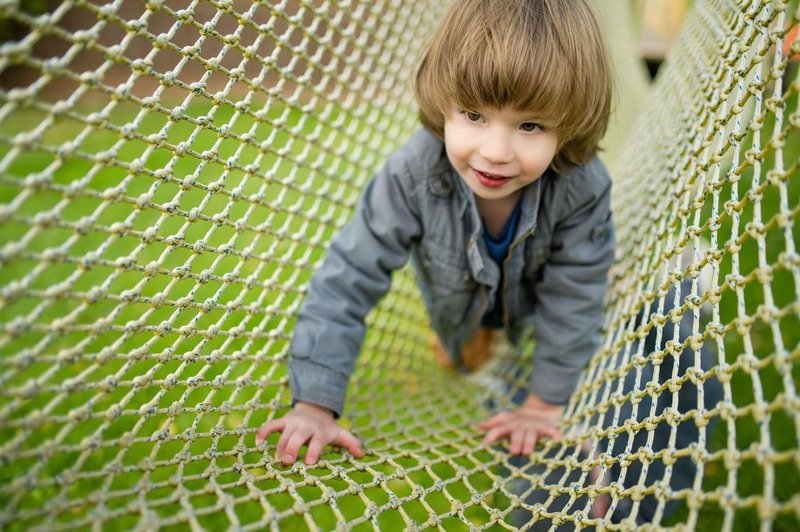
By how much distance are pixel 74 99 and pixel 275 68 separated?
43 centimetres

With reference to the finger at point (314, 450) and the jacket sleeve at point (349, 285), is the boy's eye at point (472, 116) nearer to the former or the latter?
the jacket sleeve at point (349, 285)

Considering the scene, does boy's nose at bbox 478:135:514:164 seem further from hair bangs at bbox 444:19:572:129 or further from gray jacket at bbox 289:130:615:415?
gray jacket at bbox 289:130:615:415

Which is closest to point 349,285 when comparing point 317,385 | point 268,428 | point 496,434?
point 317,385

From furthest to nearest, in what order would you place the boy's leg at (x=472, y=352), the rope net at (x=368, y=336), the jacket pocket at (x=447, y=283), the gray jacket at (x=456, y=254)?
the boy's leg at (x=472, y=352), the jacket pocket at (x=447, y=283), the gray jacket at (x=456, y=254), the rope net at (x=368, y=336)

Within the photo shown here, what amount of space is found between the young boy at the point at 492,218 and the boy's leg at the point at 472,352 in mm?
147

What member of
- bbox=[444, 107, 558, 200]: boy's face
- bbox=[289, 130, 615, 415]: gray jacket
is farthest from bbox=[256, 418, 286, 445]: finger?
bbox=[444, 107, 558, 200]: boy's face

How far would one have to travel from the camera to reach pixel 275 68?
1.04 metres

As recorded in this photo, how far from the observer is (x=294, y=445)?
91cm

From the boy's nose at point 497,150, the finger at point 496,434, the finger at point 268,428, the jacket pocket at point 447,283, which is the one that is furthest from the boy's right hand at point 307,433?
the boy's nose at point 497,150

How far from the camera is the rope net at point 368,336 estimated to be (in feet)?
2.15

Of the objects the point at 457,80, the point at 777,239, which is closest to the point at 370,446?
the point at 457,80

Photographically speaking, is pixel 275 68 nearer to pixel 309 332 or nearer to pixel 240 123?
pixel 309 332

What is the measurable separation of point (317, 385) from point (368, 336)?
20.6 inches

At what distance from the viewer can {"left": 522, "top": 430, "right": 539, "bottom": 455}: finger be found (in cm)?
110
